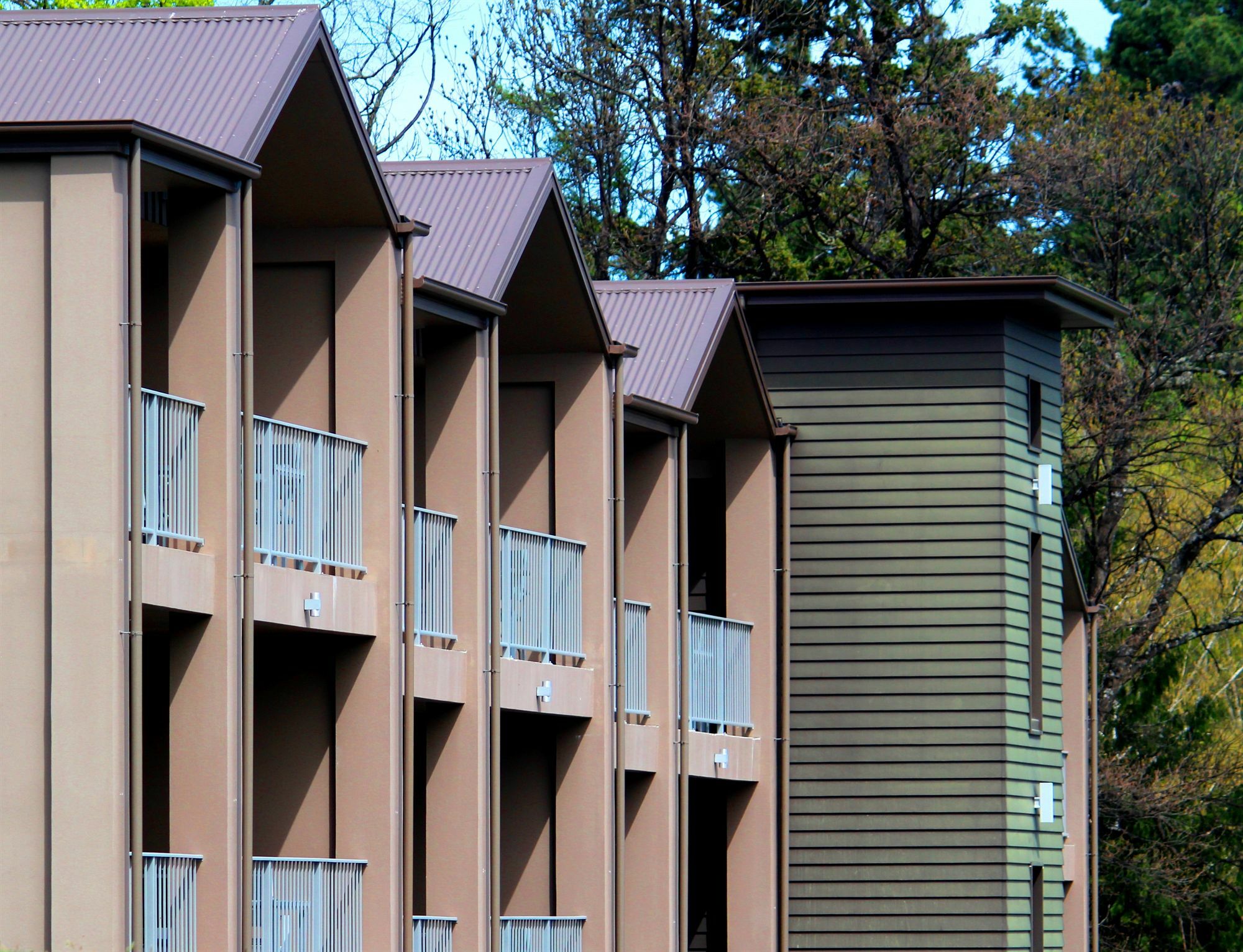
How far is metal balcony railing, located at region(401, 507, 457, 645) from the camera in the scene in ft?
62.8

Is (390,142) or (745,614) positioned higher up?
(390,142)

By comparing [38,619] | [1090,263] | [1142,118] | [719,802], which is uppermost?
[1142,118]

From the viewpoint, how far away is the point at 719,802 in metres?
27.9

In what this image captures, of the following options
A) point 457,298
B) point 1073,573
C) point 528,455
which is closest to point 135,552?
point 457,298

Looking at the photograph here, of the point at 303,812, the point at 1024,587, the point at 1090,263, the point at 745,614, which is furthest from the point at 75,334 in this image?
the point at 1090,263

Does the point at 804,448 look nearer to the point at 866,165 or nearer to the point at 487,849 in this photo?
the point at 487,849

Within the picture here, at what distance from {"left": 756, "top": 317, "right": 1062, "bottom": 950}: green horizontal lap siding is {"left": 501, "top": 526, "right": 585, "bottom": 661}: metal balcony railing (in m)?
5.28

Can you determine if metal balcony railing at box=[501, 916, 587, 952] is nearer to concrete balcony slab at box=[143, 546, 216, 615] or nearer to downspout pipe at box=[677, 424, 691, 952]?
downspout pipe at box=[677, 424, 691, 952]

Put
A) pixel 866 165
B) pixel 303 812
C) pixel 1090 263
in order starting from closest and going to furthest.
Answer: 1. pixel 303 812
2. pixel 1090 263
3. pixel 866 165

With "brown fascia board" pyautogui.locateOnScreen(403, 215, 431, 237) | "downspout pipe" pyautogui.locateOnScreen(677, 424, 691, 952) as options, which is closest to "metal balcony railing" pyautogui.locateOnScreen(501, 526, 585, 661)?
"downspout pipe" pyautogui.locateOnScreen(677, 424, 691, 952)

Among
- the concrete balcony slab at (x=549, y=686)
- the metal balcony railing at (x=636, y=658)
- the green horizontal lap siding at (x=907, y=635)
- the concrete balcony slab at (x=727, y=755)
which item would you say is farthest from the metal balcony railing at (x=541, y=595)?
the green horizontal lap siding at (x=907, y=635)

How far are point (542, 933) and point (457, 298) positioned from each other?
629 centimetres

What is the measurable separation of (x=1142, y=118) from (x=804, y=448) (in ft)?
48.1

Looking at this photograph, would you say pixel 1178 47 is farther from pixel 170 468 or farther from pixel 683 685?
pixel 170 468
